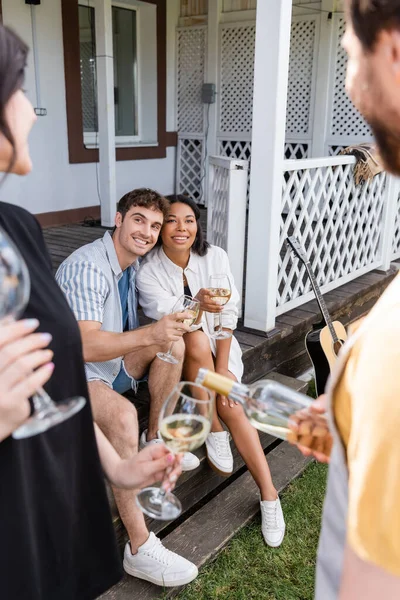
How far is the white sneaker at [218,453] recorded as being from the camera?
284cm

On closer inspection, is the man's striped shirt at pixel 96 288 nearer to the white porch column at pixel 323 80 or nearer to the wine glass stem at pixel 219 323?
the wine glass stem at pixel 219 323

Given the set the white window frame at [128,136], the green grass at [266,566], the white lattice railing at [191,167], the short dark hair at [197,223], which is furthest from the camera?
the white lattice railing at [191,167]

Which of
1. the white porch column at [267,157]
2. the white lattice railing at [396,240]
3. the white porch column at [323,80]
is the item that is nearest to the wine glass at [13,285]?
the white porch column at [267,157]

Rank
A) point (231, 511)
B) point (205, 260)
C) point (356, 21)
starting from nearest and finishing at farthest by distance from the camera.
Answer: point (356, 21) < point (231, 511) < point (205, 260)

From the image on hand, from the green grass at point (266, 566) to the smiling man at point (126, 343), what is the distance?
0.15 meters

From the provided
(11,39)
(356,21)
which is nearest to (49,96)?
(11,39)

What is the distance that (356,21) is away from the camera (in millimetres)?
721

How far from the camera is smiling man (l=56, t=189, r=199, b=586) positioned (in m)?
2.25

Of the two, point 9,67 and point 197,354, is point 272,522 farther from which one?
point 9,67

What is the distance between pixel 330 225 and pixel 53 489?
13.0 feet

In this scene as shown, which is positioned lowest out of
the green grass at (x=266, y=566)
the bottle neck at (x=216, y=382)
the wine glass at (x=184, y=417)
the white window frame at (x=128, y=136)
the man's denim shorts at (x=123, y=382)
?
the green grass at (x=266, y=566)

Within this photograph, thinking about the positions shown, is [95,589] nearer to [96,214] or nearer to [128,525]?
[128,525]

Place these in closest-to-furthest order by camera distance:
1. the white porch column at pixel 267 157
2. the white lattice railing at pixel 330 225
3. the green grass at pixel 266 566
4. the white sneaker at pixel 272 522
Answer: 1. the green grass at pixel 266 566
2. the white sneaker at pixel 272 522
3. the white porch column at pixel 267 157
4. the white lattice railing at pixel 330 225

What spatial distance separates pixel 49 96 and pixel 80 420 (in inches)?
228
